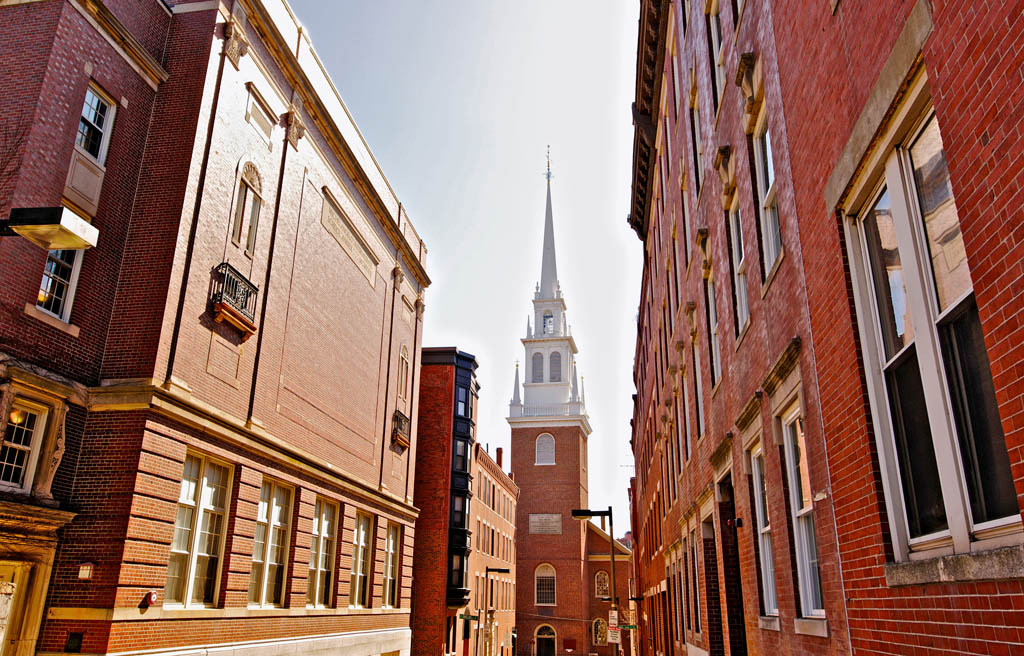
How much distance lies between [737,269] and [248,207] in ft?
38.5

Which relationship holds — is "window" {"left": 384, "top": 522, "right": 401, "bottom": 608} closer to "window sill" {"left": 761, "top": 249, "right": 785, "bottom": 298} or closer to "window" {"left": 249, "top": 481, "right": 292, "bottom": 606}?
"window" {"left": 249, "top": 481, "right": 292, "bottom": 606}

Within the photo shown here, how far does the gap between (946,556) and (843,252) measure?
2659mm

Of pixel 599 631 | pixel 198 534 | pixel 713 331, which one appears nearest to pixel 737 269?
pixel 713 331

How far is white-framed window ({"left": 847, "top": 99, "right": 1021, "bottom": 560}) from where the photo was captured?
13.5ft

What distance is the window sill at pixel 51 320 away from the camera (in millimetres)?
12398

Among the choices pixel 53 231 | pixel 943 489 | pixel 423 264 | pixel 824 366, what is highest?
pixel 423 264

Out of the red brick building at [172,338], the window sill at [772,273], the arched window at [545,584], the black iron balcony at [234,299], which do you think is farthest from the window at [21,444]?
the arched window at [545,584]

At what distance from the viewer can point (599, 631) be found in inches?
2689

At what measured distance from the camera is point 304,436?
20578 mm

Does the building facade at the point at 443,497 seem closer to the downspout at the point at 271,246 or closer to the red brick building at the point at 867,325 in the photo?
the downspout at the point at 271,246

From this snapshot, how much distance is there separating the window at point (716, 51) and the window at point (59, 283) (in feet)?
38.5

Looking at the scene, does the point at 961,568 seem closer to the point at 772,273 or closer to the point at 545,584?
the point at 772,273

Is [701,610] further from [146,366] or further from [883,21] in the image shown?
[883,21]

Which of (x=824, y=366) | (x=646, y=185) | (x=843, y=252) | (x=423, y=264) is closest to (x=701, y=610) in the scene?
(x=824, y=366)
